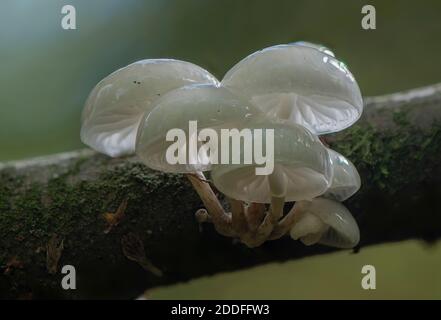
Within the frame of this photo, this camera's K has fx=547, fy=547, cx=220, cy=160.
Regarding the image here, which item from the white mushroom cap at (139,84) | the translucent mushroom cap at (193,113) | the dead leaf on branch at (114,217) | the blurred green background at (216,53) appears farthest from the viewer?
the blurred green background at (216,53)

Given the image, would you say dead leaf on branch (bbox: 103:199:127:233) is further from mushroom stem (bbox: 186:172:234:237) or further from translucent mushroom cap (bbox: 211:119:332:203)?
translucent mushroom cap (bbox: 211:119:332:203)

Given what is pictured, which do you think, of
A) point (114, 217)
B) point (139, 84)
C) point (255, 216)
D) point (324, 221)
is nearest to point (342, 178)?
point (324, 221)

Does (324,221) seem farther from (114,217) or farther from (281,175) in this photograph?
(114,217)

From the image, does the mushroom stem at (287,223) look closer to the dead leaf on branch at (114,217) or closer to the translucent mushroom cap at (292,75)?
the translucent mushroom cap at (292,75)

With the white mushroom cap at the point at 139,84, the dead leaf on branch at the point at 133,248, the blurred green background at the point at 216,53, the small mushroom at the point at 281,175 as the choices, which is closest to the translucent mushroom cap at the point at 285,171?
the small mushroom at the point at 281,175

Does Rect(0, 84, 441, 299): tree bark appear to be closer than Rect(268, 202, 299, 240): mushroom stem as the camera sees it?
No

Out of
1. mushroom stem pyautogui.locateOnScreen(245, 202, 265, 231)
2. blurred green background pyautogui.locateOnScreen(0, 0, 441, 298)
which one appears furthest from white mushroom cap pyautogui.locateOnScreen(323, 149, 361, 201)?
blurred green background pyautogui.locateOnScreen(0, 0, 441, 298)

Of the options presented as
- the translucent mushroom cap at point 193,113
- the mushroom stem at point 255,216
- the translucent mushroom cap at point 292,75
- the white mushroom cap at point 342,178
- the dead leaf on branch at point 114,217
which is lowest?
the dead leaf on branch at point 114,217
